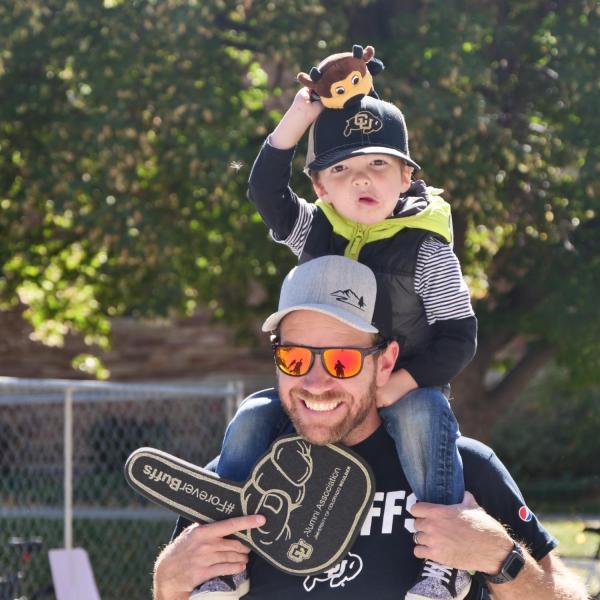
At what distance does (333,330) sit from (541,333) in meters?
10.4

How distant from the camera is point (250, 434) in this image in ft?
10.8

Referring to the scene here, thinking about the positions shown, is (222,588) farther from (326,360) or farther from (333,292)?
(333,292)

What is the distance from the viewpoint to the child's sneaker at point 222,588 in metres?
3.09

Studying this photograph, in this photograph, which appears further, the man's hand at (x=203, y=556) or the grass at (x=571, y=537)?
the grass at (x=571, y=537)

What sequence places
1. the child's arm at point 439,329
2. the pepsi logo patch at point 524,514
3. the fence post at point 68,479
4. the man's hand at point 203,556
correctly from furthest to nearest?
the fence post at point 68,479 < the child's arm at point 439,329 < the pepsi logo patch at point 524,514 < the man's hand at point 203,556

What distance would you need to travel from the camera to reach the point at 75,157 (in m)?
12.5

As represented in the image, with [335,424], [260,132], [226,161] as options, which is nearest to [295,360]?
[335,424]

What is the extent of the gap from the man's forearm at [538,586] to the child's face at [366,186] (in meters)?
0.98

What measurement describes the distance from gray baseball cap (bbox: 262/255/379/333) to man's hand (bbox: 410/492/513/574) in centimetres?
50

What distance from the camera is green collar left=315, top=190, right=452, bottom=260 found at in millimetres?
3387

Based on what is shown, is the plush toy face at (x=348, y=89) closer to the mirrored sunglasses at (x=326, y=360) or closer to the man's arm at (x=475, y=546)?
the mirrored sunglasses at (x=326, y=360)

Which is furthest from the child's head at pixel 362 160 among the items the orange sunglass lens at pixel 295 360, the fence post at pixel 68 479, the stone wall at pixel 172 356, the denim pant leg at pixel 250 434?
the stone wall at pixel 172 356

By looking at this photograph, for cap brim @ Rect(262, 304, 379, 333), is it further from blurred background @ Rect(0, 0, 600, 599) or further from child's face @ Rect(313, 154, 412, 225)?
blurred background @ Rect(0, 0, 600, 599)

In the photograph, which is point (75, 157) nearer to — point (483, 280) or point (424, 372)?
point (483, 280)
